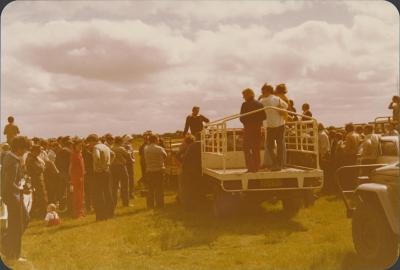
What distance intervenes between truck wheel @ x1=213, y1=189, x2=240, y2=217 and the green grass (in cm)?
20

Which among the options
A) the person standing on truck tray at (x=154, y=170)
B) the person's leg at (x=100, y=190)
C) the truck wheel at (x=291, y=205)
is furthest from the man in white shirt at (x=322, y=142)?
the person's leg at (x=100, y=190)

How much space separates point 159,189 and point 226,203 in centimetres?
280

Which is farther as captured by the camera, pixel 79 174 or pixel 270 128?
pixel 79 174

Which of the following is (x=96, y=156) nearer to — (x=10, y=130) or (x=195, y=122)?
(x=10, y=130)

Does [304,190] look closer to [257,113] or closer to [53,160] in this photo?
[257,113]

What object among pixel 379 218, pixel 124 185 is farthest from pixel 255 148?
pixel 124 185

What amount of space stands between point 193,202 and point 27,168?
11.5ft

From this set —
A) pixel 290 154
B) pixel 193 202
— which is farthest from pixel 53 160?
pixel 290 154

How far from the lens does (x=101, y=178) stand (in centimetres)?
1043

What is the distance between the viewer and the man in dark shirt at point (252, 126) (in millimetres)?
9039

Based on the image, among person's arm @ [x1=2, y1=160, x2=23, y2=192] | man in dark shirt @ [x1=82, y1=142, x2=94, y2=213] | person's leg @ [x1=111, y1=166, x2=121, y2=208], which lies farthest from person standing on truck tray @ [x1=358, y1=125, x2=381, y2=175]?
person's arm @ [x1=2, y1=160, x2=23, y2=192]

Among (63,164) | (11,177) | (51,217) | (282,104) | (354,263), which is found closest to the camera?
(354,263)

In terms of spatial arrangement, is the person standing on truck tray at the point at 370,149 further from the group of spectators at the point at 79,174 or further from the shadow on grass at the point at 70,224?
the shadow on grass at the point at 70,224

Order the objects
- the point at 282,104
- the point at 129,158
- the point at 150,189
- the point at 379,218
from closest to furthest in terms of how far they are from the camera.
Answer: the point at 379,218 < the point at 282,104 < the point at 150,189 < the point at 129,158
